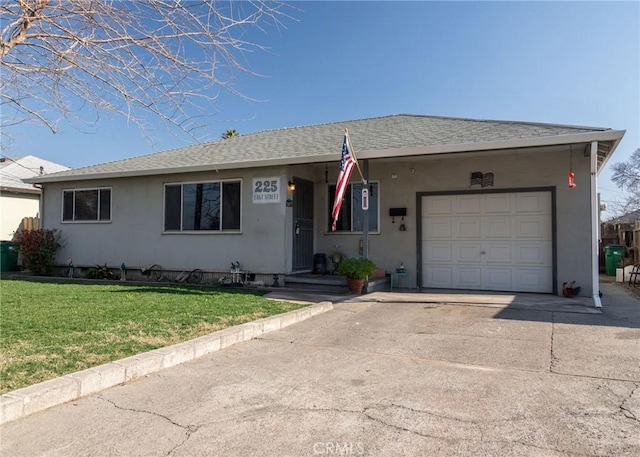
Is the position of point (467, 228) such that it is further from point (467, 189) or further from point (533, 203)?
point (533, 203)

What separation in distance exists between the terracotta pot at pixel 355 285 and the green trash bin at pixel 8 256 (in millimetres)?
12222

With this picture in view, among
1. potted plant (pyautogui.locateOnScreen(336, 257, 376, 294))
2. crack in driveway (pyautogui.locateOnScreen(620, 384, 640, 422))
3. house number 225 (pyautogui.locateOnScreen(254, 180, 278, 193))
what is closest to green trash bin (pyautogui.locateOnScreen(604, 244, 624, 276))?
potted plant (pyautogui.locateOnScreen(336, 257, 376, 294))

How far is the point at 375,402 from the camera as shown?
3.65 metres

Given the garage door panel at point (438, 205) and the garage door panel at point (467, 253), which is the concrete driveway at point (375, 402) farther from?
the garage door panel at point (438, 205)

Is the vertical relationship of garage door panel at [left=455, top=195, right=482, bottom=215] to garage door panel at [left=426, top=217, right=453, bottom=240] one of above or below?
above

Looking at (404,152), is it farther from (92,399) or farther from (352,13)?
(92,399)

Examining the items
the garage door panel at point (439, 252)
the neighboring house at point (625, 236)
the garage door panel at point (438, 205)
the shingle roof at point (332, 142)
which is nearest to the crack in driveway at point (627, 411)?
the shingle roof at point (332, 142)

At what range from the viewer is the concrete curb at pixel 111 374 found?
3350 mm

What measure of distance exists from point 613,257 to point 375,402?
15.1 m

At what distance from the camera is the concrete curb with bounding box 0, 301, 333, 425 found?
132 inches

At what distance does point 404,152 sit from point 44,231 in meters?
11.2

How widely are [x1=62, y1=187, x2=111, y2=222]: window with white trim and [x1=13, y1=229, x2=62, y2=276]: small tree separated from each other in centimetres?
73

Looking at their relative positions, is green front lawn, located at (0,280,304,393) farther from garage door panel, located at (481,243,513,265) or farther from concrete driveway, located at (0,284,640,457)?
garage door panel, located at (481,243,513,265)

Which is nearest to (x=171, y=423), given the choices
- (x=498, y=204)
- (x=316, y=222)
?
(x=498, y=204)
